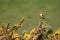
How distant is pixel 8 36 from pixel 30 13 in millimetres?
2504

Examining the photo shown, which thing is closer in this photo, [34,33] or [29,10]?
[34,33]

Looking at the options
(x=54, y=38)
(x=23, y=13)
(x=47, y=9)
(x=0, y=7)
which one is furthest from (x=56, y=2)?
(x=54, y=38)

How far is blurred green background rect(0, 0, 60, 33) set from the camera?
153 inches

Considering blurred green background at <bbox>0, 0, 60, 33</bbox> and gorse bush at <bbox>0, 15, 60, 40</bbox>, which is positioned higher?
blurred green background at <bbox>0, 0, 60, 33</bbox>

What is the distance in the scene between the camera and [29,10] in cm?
420

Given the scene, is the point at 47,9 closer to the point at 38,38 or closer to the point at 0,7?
the point at 0,7

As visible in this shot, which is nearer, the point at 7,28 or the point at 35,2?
the point at 7,28

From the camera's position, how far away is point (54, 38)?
67.5 inches

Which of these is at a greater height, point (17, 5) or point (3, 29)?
point (17, 5)

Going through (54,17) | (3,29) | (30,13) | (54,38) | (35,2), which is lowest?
(54,38)

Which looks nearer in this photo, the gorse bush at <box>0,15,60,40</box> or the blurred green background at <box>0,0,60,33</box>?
the gorse bush at <box>0,15,60,40</box>

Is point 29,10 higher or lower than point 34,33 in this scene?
higher

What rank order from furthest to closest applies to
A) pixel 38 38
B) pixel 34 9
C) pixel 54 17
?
1. pixel 34 9
2. pixel 54 17
3. pixel 38 38

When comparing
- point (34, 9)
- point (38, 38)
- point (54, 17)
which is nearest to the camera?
point (38, 38)
